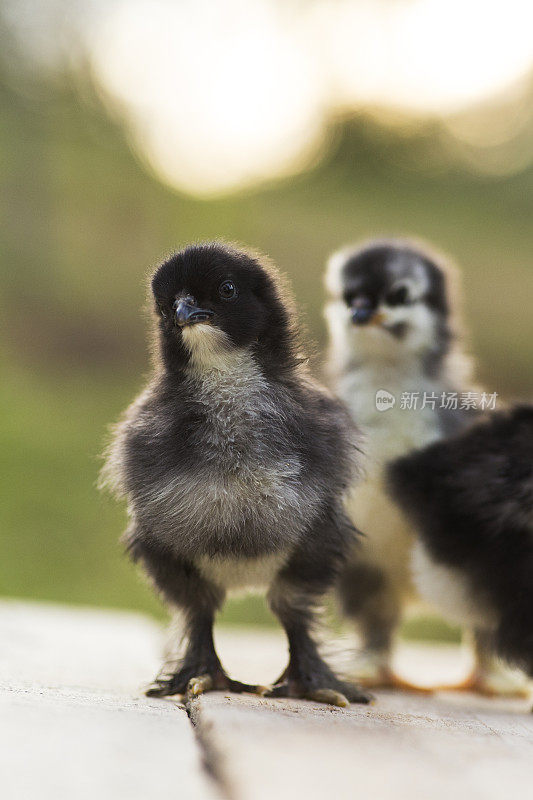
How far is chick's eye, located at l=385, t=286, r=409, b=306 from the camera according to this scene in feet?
7.60

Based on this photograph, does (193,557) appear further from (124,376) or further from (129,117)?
(129,117)

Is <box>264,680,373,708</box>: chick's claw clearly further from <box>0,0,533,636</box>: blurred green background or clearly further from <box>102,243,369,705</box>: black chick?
<box>0,0,533,636</box>: blurred green background

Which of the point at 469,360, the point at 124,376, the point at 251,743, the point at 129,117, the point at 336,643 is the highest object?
the point at 129,117

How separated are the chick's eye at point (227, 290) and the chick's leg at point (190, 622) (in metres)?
0.45

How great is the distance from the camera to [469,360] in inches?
97.6

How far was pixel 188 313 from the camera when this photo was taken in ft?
4.94

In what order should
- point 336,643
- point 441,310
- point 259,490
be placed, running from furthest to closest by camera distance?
point 441,310 → point 336,643 → point 259,490

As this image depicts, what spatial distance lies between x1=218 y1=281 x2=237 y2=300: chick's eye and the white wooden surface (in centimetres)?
67

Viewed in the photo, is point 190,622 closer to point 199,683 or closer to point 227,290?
point 199,683

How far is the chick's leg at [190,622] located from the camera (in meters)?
1.56

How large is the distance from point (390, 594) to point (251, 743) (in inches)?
41.9

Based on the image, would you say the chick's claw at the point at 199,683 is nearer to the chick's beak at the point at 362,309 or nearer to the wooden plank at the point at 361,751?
the wooden plank at the point at 361,751

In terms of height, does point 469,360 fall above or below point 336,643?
above

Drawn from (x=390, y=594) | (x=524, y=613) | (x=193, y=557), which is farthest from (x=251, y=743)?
(x=390, y=594)
